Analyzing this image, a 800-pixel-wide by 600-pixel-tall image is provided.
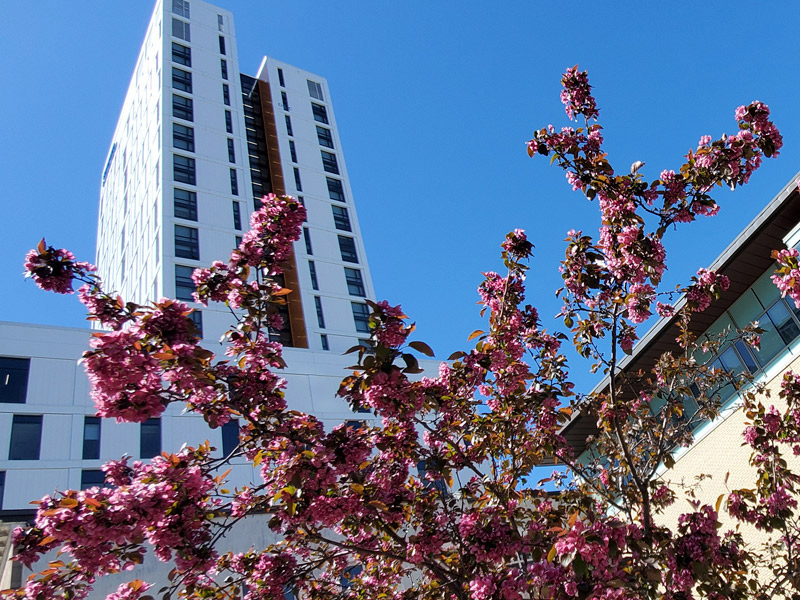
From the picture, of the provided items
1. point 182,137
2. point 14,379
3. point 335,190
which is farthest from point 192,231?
point 14,379

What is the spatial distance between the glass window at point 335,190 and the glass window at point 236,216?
8137 mm

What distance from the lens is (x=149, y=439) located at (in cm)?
2825

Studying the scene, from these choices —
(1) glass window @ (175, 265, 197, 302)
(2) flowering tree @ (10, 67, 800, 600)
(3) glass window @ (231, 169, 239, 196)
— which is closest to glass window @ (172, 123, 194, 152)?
(3) glass window @ (231, 169, 239, 196)

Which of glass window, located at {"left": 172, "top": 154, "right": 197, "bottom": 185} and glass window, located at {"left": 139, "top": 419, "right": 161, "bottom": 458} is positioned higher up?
glass window, located at {"left": 172, "top": 154, "right": 197, "bottom": 185}

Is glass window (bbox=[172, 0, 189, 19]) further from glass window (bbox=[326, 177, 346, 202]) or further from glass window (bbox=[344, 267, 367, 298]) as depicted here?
glass window (bbox=[344, 267, 367, 298])

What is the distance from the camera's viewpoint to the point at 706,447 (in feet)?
51.8

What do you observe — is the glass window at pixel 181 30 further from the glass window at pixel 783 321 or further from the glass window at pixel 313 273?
the glass window at pixel 783 321

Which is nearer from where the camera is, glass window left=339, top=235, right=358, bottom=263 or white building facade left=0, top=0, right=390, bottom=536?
white building facade left=0, top=0, right=390, bottom=536

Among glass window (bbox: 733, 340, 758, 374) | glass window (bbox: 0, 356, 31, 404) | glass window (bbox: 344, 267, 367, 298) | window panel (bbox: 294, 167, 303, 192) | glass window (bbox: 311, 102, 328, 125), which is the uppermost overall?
glass window (bbox: 311, 102, 328, 125)

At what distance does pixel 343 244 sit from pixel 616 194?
41.5 metres

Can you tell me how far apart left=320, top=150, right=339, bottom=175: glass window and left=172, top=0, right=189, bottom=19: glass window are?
15676 millimetres

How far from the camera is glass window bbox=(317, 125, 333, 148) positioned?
52.8 metres

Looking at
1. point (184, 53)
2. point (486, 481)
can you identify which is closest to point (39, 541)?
point (486, 481)

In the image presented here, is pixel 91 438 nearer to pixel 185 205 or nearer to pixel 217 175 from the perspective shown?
pixel 185 205
